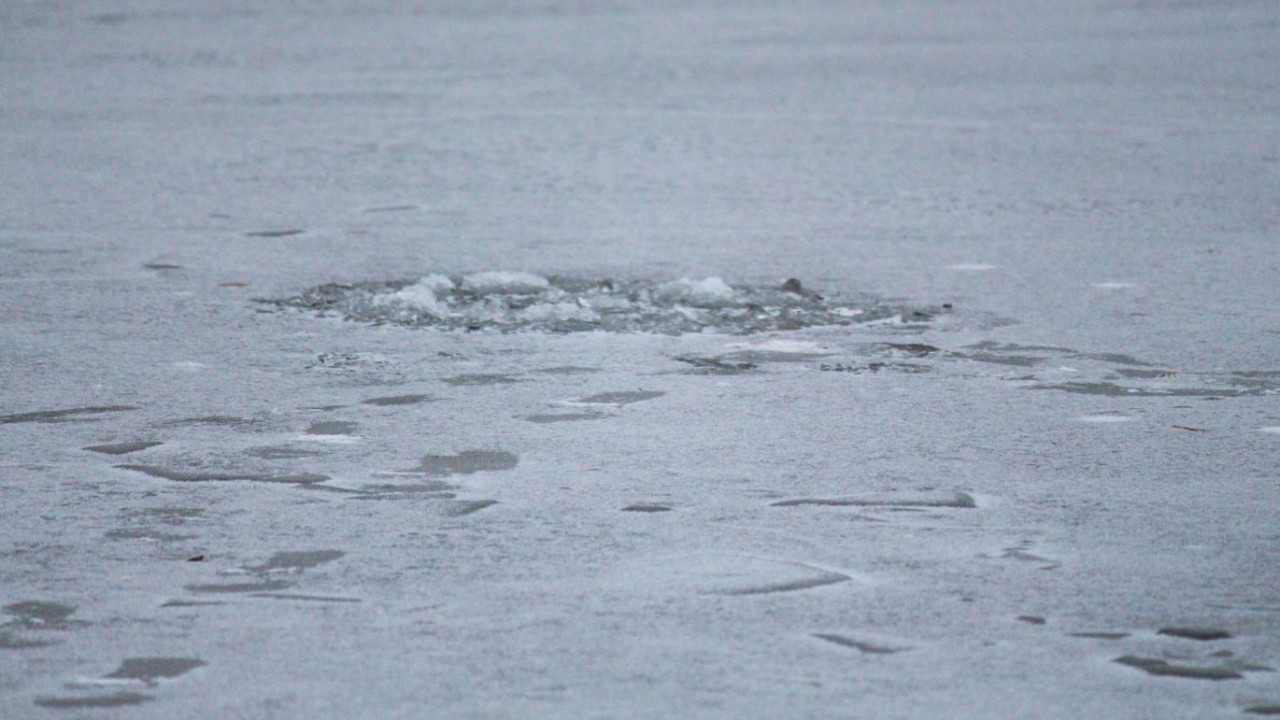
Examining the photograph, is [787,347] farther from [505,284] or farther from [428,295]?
[428,295]

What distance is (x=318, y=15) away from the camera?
1772cm

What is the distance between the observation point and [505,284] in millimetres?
6699

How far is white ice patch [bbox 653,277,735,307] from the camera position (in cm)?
652

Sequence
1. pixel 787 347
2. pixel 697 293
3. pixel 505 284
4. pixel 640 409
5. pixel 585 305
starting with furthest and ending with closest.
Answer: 1. pixel 505 284
2. pixel 697 293
3. pixel 585 305
4. pixel 787 347
5. pixel 640 409

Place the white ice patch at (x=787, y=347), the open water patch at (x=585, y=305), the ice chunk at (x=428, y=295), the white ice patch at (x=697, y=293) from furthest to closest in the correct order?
1. the white ice patch at (x=697, y=293)
2. the ice chunk at (x=428, y=295)
3. the open water patch at (x=585, y=305)
4. the white ice patch at (x=787, y=347)

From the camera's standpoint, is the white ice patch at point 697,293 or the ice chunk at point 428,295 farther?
the white ice patch at point 697,293

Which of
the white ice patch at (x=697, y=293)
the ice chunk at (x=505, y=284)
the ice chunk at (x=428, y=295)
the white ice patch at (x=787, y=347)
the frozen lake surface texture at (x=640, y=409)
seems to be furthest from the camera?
the ice chunk at (x=505, y=284)

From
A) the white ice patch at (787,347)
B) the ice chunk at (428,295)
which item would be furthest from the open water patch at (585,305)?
the white ice patch at (787,347)

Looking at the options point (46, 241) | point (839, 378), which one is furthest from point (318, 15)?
point (839, 378)

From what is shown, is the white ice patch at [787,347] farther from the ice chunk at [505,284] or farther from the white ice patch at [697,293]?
the ice chunk at [505,284]

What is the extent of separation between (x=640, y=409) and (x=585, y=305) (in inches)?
→ 56.5

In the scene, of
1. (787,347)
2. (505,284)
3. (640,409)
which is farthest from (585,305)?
(640,409)

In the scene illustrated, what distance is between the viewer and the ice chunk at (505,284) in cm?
669

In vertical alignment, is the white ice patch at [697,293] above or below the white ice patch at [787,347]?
above
